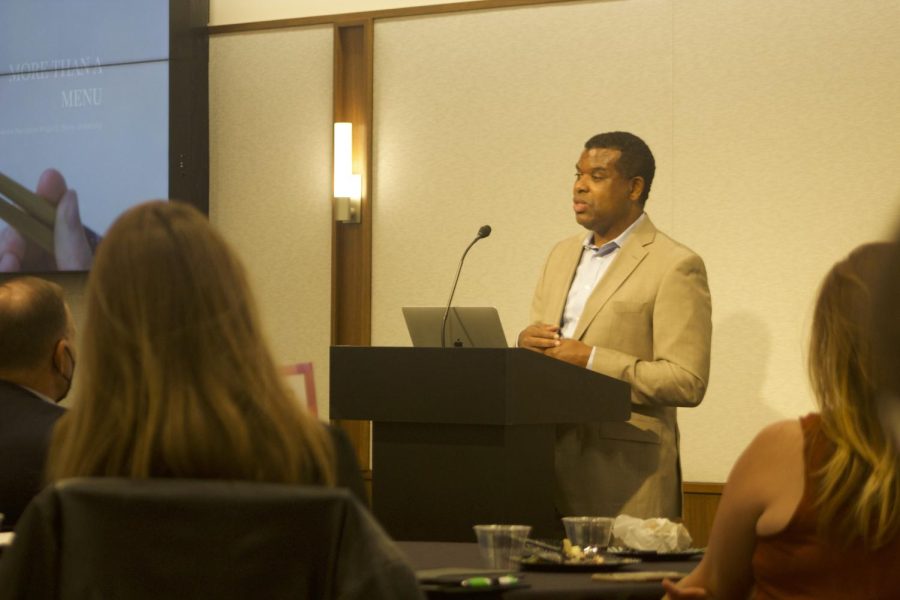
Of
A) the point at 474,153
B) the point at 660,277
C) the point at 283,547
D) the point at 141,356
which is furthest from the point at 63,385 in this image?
the point at 474,153

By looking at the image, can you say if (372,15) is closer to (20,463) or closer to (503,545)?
(20,463)

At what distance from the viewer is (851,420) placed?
5.24 ft

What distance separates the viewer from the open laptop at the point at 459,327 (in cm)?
335

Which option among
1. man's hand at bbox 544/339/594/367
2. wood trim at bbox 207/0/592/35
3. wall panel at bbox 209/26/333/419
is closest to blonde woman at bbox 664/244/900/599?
man's hand at bbox 544/339/594/367

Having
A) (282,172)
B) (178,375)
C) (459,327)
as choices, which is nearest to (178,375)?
(178,375)

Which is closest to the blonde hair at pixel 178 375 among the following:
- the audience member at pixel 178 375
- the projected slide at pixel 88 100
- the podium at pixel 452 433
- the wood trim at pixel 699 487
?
the audience member at pixel 178 375

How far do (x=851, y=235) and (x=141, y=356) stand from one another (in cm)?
431

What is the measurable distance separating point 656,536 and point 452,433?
0.79 meters

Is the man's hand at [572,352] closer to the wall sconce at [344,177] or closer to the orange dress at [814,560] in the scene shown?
the orange dress at [814,560]

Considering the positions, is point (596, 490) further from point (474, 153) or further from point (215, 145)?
point (215, 145)

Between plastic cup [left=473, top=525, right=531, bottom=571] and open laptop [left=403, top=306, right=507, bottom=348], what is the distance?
126cm

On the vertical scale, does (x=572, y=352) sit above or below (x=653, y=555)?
above

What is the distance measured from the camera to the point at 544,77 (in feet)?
18.2

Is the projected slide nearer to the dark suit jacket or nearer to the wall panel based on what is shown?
the wall panel
